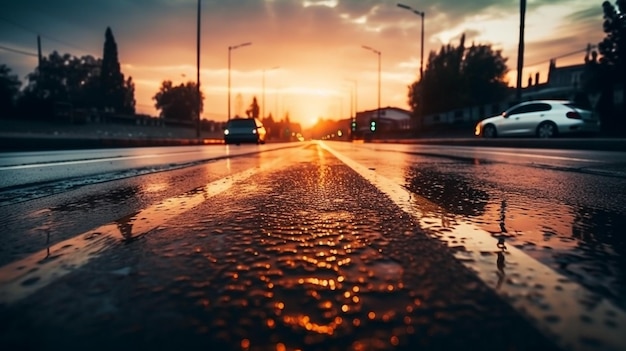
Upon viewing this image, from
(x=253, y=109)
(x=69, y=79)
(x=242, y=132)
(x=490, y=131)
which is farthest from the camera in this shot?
(x=253, y=109)

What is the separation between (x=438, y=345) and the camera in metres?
0.86

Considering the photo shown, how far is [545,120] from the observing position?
1716cm

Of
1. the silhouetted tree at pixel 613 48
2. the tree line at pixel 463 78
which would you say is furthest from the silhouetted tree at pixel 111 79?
the silhouetted tree at pixel 613 48

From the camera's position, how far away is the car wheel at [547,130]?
55.6 ft

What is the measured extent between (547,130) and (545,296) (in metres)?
18.4

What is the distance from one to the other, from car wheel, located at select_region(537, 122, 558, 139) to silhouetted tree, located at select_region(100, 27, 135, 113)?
94.7 meters

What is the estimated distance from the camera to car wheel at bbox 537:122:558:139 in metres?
16.9

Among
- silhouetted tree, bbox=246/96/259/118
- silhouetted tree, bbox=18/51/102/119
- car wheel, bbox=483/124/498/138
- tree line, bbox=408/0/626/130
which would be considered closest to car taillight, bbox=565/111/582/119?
car wheel, bbox=483/124/498/138

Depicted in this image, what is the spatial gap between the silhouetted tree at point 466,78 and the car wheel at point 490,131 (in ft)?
160

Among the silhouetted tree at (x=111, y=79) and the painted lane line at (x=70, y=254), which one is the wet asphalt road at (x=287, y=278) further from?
the silhouetted tree at (x=111, y=79)

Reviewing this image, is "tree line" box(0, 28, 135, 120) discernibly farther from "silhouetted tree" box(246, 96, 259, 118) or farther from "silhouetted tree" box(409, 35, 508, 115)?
"silhouetted tree" box(409, 35, 508, 115)

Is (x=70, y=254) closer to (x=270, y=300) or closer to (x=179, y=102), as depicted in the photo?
(x=270, y=300)

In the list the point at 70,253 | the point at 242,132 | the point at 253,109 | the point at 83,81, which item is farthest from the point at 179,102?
the point at 70,253

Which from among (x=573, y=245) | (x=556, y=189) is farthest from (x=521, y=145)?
(x=573, y=245)
